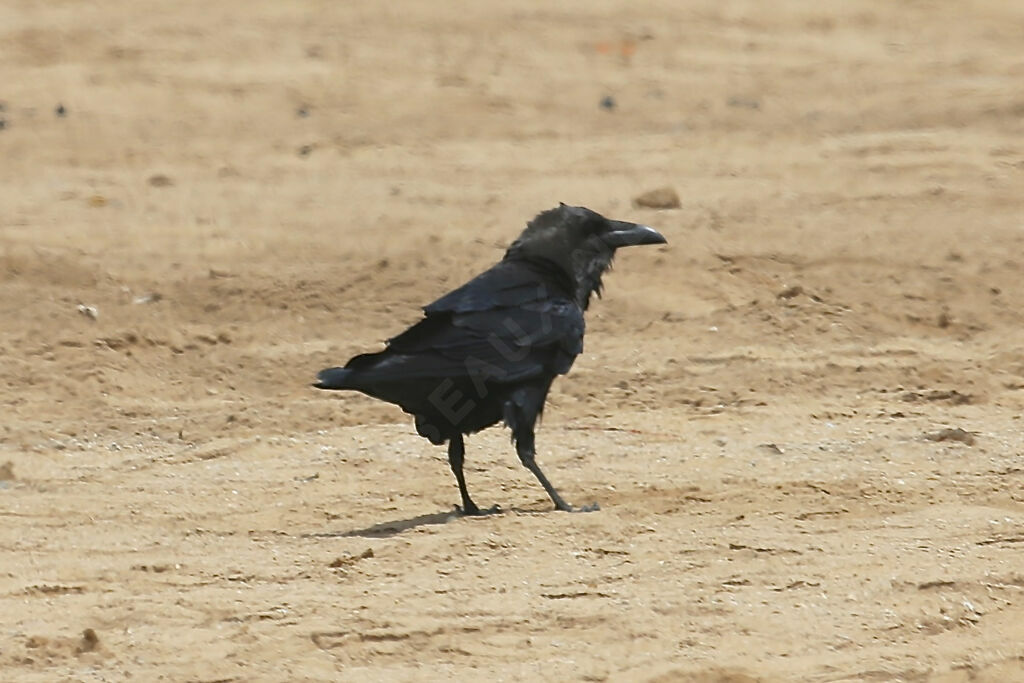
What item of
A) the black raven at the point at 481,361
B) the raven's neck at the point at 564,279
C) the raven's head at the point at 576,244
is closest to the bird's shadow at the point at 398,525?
the black raven at the point at 481,361

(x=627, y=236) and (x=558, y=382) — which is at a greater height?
(x=627, y=236)

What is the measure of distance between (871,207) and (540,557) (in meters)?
6.25

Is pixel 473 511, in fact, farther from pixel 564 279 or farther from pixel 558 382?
pixel 558 382

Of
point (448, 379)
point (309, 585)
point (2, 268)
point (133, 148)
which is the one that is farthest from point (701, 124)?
point (309, 585)

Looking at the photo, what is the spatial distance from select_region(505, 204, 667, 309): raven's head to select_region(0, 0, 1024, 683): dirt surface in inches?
33.2

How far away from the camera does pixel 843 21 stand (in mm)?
16141

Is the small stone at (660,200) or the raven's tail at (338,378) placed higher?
the raven's tail at (338,378)

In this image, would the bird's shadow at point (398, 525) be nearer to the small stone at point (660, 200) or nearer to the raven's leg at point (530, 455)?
the raven's leg at point (530, 455)

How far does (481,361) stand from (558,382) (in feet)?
7.68

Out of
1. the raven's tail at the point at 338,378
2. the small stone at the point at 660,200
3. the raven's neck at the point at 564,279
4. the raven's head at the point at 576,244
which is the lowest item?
the small stone at the point at 660,200

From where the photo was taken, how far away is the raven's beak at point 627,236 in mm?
7887

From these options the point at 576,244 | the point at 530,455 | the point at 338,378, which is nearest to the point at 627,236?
the point at 576,244

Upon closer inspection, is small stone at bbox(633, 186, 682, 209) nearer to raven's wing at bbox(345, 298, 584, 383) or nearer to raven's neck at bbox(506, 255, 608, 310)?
raven's neck at bbox(506, 255, 608, 310)

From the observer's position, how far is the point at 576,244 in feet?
25.5
